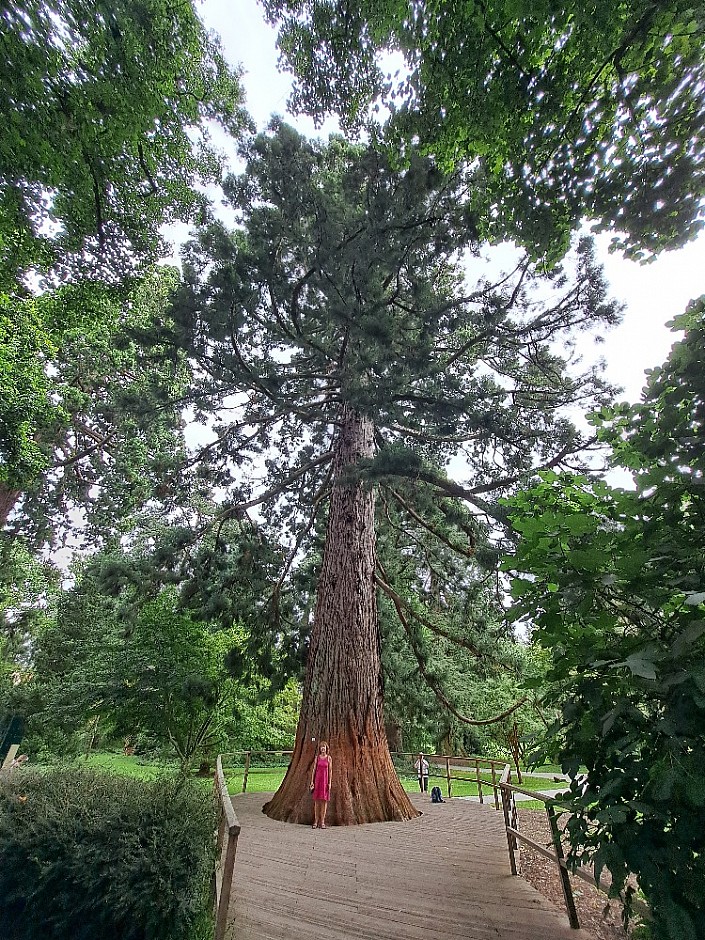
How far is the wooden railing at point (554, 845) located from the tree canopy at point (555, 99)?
4.67 metres

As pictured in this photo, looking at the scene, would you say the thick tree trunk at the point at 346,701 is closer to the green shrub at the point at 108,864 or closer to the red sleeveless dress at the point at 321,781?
the red sleeveless dress at the point at 321,781

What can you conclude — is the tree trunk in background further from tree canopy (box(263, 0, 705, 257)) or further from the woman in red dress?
tree canopy (box(263, 0, 705, 257))

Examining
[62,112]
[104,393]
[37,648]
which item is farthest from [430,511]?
[37,648]

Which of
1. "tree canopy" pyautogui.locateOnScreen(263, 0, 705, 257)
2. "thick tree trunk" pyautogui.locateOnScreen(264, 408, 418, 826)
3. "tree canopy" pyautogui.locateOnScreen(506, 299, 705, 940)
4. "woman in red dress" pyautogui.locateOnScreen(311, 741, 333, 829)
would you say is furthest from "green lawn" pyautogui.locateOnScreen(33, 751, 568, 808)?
"tree canopy" pyautogui.locateOnScreen(263, 0, 705, 257)

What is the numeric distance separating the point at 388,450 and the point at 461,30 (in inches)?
168

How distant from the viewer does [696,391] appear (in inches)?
76.8

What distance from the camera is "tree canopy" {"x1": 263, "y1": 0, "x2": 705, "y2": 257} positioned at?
3.18 m

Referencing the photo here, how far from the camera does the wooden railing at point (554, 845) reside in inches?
88.0

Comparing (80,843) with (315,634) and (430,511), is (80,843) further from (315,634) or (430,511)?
(430,511)

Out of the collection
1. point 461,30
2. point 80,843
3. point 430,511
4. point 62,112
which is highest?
point 62,112

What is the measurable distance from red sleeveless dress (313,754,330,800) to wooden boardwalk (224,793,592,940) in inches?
15.3

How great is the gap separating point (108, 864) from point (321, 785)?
326cm

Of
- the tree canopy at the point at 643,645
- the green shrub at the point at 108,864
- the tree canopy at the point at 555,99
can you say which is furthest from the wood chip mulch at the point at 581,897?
the tree canopy at the point at 555,99

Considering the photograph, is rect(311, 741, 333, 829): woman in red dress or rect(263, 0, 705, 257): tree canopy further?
rect(311, 741, 333, 829): woman in red dress
